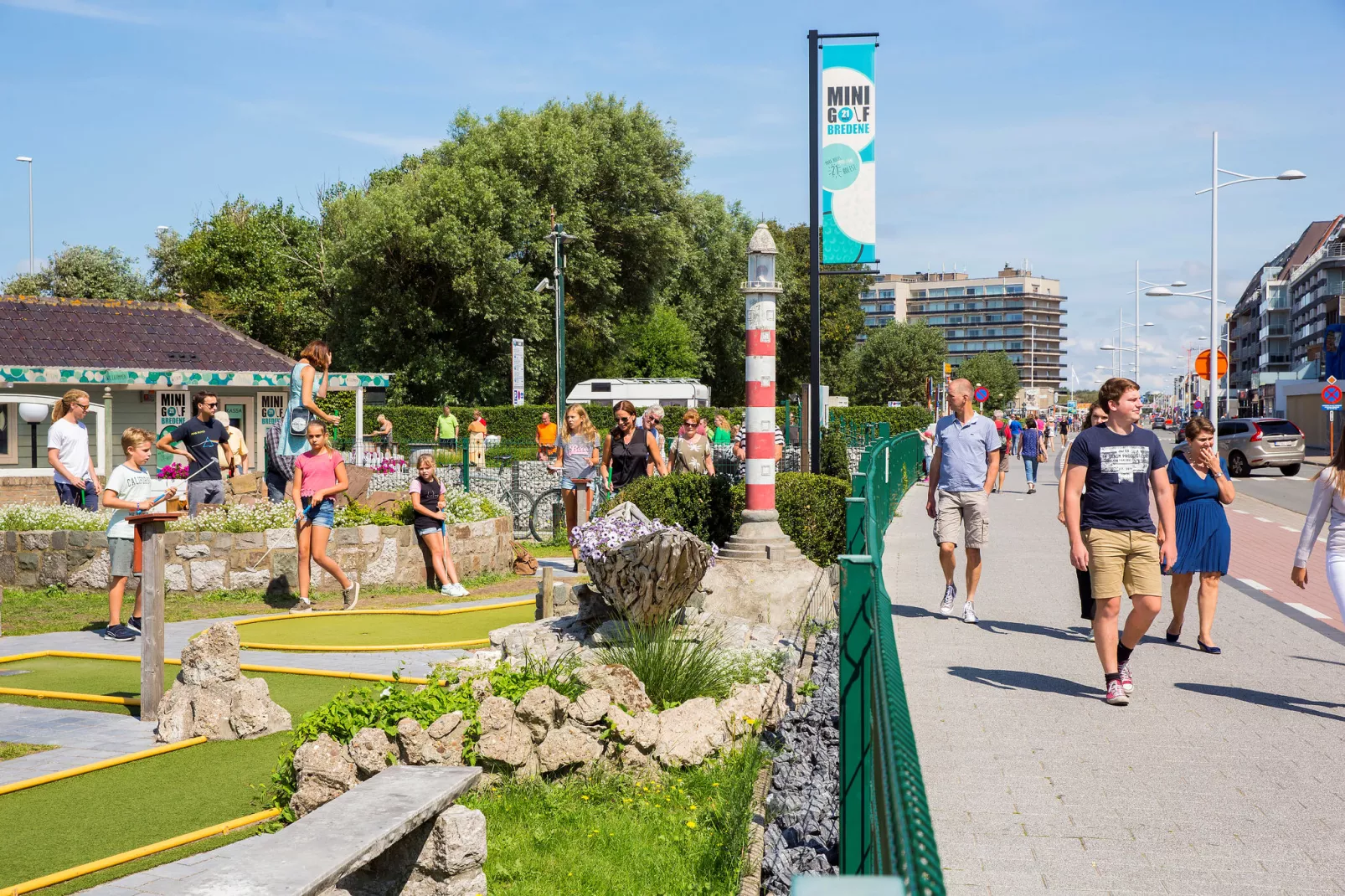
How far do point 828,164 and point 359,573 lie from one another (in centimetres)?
727

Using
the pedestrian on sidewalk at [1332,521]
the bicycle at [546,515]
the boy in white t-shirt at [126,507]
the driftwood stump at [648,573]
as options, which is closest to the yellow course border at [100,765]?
the driftwood stump at [648,573]

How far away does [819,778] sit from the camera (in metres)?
5.32

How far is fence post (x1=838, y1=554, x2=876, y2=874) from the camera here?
11.2 feet

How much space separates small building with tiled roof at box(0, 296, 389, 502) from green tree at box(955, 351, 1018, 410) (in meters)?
93.1

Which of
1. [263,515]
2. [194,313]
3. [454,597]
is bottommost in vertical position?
[454,597]

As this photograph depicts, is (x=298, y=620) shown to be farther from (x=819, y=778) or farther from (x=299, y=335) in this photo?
(x=299, y=335)

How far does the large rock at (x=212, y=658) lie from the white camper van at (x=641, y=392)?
3443cm

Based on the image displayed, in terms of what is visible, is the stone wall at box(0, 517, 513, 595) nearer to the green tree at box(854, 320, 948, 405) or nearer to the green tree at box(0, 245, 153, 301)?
the green tree at box(0, 245, 153, 301)

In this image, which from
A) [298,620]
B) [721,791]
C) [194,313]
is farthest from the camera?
[194,313]

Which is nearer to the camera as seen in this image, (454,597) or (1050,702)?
(1050,702)

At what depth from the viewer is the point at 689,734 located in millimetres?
5762

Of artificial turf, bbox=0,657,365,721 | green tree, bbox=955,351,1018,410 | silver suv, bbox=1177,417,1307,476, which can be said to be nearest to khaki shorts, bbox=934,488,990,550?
artificial turf, bbox=0,657,365,721

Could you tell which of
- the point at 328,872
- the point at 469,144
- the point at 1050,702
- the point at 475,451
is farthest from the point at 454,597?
the point at 469,144

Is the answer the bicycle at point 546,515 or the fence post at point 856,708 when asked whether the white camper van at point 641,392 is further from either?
the fence post at point 856,708
